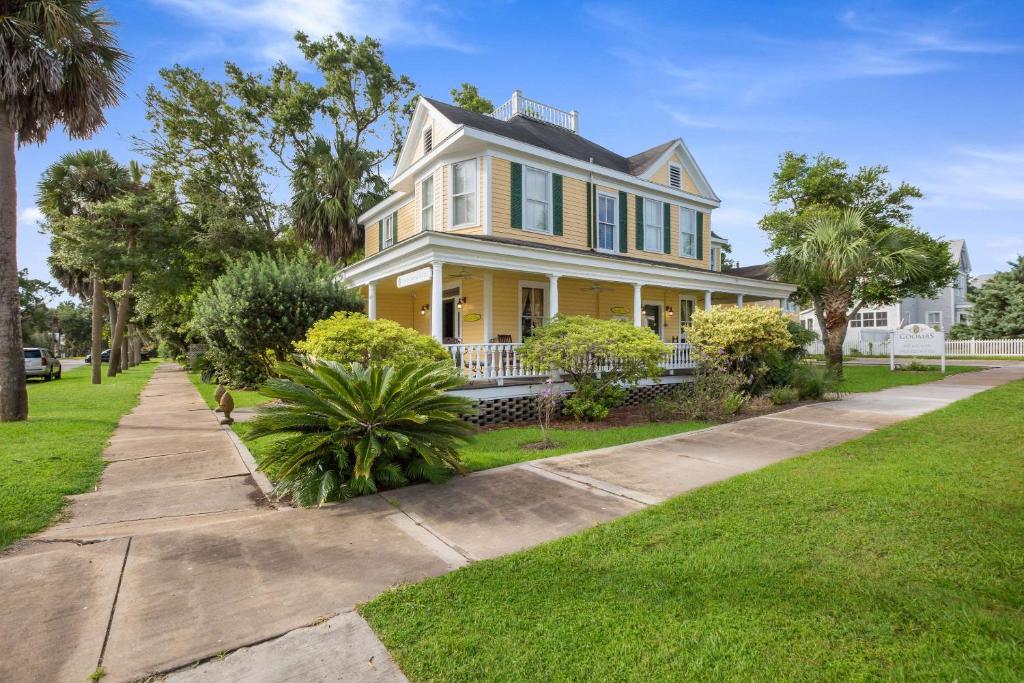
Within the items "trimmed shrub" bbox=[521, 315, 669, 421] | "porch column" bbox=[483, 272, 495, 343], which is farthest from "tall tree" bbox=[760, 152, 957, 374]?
"porch column" bbox=[483, 272, 495, 343]

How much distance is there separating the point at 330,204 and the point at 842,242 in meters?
19.5

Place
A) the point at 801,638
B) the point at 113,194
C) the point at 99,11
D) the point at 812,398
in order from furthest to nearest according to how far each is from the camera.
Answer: the point at 113,194, the point at 812,398, the point at 99,11, the point at 801,638

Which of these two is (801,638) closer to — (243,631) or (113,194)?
(243,631)

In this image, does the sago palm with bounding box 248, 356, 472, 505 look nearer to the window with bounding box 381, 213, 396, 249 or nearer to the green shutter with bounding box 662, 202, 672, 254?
the window with bounding box 381, 213, 396, 249

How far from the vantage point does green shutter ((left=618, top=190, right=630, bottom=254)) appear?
15.2m

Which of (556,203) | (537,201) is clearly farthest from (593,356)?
(556,203)

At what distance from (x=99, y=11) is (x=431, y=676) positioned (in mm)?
14065

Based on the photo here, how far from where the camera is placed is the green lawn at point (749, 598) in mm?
2170

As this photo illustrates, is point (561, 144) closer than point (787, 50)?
No

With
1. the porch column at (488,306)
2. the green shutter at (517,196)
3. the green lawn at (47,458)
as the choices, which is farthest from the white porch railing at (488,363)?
the green lawn at (47,458)

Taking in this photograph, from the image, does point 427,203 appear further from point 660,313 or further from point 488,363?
point 660,313

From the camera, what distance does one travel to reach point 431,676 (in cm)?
214

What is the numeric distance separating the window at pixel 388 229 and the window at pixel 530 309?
605 centimetres

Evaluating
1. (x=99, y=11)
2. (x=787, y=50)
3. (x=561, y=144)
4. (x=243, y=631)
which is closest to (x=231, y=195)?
(x=99, y=11)
